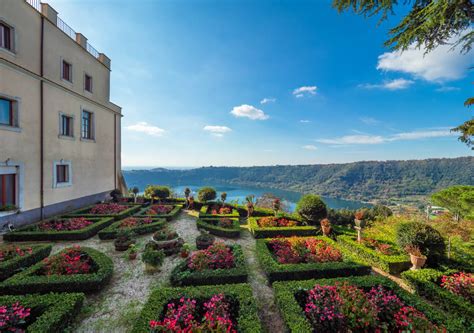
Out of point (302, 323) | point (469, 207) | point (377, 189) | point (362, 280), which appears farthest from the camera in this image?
point (377, 189)

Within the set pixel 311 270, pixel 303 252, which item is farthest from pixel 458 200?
pixel 311 270

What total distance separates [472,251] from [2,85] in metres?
20.4

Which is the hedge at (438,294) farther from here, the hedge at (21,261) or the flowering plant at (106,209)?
the flowering plant at (106,209)

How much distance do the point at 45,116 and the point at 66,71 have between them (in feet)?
12.4

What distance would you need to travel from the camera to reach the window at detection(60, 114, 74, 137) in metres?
11.4

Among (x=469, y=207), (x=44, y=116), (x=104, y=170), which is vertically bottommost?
(x=469, y=207)

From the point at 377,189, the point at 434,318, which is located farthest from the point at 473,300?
the point at 377,189

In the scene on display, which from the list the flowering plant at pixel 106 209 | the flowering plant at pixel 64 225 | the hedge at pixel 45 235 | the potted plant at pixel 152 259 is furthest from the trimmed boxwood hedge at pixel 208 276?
the flowering plant at pixel 106 209

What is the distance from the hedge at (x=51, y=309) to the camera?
10.5ft

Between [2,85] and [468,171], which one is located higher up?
[2,85]

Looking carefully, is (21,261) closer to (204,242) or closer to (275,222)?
(204,242)

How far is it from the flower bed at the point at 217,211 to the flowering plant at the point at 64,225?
5.98 m

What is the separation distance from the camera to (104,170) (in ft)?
50.0

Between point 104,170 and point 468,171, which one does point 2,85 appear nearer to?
point 104,170
